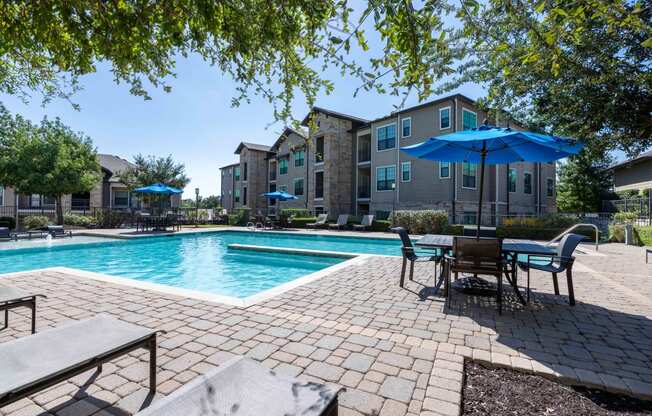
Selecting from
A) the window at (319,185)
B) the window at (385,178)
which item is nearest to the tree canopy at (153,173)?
the window at (319,185)

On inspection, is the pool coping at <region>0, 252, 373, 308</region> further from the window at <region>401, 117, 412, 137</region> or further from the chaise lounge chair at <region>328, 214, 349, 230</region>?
the window at <region>401, 117, 412, 137</region>

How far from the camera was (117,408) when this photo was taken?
203 cm

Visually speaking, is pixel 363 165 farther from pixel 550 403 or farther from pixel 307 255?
pixel 550 403

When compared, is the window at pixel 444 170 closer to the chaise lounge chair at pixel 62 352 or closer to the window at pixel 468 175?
the window at pixel 468 175

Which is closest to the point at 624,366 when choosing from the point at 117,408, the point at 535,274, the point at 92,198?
the point at 117,408

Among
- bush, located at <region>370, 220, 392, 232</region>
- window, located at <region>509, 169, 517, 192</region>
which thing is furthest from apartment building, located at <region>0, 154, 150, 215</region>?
window, located at <region>509, 169, 517, 192</region>

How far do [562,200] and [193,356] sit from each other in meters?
41.9

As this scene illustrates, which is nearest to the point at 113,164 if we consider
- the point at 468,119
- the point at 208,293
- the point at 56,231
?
the point at 56,231

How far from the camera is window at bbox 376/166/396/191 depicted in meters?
21.8

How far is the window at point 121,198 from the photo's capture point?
1128 inches

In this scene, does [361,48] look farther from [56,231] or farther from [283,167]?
[283,167]

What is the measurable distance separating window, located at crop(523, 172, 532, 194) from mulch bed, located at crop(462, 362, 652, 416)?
82.6 feet

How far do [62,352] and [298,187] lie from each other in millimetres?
27189

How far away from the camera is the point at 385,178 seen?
22.4m
